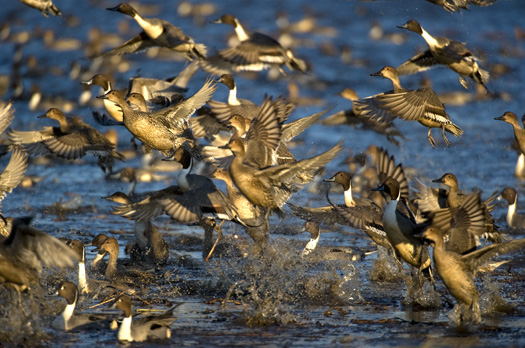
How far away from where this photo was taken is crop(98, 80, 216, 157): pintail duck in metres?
8.37

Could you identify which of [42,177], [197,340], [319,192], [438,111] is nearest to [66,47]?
[42,177]

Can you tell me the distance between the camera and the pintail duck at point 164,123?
8.37m

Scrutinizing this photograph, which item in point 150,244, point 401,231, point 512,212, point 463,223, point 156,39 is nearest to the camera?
point 463,223

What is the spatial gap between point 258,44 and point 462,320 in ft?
16.5

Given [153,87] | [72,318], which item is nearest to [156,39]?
[153,87]

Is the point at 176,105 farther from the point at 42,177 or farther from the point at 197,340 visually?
the point at 42,177

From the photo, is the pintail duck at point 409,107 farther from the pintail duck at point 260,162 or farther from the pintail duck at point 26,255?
the pintail duck at point 26,255

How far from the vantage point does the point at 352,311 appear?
6602 millimetres

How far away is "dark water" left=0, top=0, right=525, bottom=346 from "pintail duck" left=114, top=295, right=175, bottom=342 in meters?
0.14

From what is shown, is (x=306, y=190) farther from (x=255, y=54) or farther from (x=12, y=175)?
(x=12, y=175)

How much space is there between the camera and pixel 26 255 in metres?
5.88

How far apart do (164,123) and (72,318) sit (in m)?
3.29

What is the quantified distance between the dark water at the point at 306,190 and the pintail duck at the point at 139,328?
0.14m

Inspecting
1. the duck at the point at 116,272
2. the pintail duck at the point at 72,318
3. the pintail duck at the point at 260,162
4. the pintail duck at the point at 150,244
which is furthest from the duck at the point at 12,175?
the pintail duck at the point at 260,162
